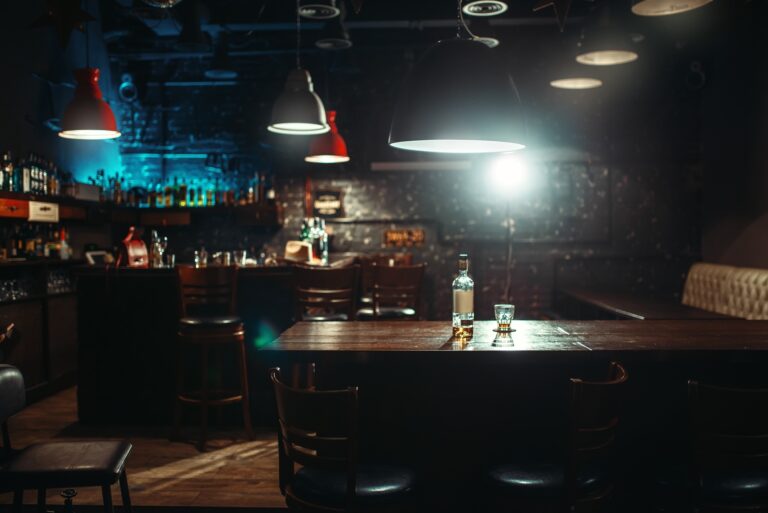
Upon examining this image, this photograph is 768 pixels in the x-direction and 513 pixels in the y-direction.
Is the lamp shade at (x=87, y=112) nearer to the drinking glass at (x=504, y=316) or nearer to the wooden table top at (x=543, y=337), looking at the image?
the wooden table top at (x=543, y=337)

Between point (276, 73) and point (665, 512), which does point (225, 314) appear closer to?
point (665, 512)

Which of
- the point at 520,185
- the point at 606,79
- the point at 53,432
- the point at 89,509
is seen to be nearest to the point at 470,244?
the point at 520,185

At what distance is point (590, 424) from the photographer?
7.22 ft

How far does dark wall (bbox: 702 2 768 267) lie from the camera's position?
6.51m

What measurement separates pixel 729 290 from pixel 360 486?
5.30 m

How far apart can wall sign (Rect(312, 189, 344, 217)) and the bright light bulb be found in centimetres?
181

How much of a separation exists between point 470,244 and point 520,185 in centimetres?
91

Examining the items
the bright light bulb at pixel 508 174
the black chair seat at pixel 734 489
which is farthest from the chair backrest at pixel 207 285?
the bright light bulb at pixel 508 174

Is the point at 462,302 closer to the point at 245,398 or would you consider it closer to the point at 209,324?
the point at 209,324

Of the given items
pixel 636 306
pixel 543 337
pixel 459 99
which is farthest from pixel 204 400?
pixel 636 306

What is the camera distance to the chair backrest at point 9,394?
8.60 feet

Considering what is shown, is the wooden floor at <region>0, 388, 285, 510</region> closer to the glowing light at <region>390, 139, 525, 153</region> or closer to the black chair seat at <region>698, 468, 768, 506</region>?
the glowing light at <region>390, 139, 525, 153</region>

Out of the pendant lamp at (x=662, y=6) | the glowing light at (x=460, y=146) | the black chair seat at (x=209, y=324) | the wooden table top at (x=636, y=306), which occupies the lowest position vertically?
the wooden table top at (x=636, y=306)

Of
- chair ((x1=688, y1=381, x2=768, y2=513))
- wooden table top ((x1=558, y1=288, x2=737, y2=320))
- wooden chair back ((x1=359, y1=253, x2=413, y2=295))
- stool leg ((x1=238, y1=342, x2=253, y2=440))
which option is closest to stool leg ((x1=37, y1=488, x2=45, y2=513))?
stool leg ((x1=238, y1=342, x2=253, y2=440))
